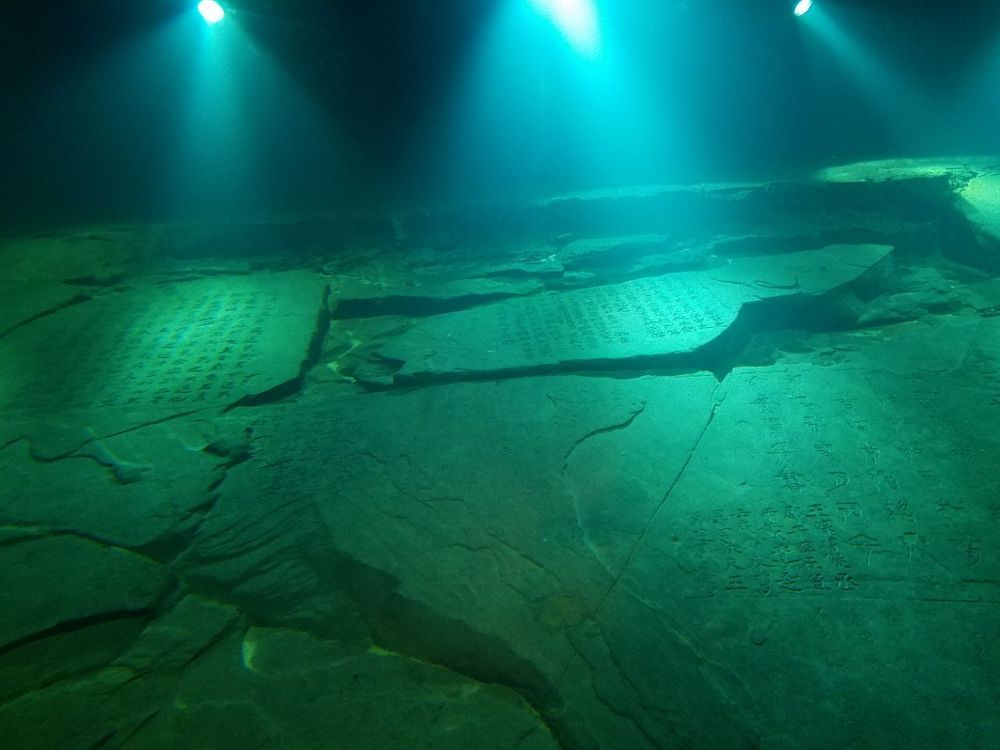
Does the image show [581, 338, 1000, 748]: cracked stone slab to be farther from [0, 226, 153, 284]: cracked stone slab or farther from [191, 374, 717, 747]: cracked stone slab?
[0, 226, 153, 284]: cracked stone slab

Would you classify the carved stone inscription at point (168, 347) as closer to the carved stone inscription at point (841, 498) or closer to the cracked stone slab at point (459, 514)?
the cracked stone slab at point (459, 514)

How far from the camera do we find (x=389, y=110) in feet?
21.5

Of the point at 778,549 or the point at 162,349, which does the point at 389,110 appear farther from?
the point at 778,549

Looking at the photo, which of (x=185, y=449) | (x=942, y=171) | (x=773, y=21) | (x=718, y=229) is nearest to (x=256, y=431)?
(x=185, y=449)

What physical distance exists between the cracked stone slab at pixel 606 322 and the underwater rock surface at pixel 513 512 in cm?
2

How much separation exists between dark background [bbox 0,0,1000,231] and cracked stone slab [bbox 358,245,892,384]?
2.30 metres

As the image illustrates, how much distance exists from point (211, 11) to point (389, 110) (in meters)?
1.91

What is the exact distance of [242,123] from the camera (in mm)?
6246

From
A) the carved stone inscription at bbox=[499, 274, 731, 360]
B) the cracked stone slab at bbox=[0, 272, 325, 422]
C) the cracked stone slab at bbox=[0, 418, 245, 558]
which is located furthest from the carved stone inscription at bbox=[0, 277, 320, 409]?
the carved stone inscription at bbox=[499, 274, 731, 360]

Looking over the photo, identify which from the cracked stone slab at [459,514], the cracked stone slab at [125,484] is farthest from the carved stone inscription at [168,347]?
the cracked stone slab at [459,514]

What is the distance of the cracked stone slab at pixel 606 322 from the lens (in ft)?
10.2

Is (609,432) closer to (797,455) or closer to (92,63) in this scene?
(797,455)

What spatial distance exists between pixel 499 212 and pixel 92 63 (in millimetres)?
4617

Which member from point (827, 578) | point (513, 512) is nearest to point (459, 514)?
point (513, 512)
